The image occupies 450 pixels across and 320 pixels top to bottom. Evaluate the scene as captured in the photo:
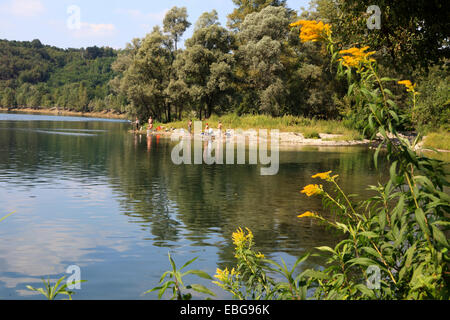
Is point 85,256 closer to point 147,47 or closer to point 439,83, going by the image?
point 439,83

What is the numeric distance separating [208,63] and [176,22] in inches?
436

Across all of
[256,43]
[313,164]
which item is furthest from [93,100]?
[313,164]

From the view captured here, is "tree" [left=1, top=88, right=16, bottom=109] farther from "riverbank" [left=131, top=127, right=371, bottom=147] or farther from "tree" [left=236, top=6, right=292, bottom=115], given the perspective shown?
"riverbank" [left=131, top=127, right=371, bottom=147]

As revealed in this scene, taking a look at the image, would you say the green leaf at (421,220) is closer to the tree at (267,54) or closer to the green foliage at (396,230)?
the green foliage at (396,230)

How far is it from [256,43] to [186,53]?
9160 mm

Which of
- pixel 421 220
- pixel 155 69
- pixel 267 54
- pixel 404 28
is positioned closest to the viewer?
pixel 421 220

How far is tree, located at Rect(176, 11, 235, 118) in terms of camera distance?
195 ft

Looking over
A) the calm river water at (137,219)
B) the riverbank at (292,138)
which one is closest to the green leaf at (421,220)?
the calm river water at (137,219)

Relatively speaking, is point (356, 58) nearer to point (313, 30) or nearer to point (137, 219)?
point (313, 30)

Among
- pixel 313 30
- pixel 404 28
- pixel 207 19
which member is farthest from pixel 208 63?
pixel 313 30

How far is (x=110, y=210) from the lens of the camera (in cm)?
1328

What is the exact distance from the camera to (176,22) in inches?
2689

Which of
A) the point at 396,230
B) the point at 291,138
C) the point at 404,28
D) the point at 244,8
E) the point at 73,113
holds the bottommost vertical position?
the point at 291,138

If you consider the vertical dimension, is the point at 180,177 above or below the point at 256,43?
below
